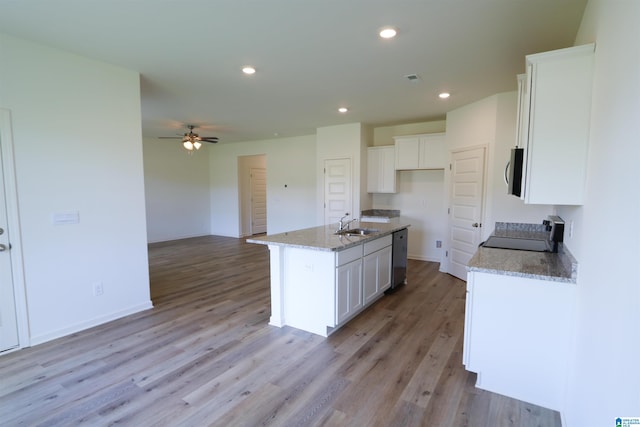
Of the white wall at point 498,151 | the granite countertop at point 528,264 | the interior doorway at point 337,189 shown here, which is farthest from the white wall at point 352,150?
the granite countertop at point 528,264

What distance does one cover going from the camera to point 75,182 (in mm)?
3064

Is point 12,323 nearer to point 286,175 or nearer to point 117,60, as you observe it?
point 117,60

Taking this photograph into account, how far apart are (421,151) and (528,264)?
12.6 feet

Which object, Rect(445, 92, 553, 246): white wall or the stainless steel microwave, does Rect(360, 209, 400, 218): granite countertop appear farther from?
the stainless steel microwave

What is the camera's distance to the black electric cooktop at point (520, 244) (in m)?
2.78

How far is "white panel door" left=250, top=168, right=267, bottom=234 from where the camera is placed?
367 inches

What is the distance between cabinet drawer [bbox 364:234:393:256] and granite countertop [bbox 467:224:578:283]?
1.16 metres

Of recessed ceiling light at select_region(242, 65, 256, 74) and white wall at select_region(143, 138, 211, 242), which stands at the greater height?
recessed ceiling light at select_region(242, 65, 256, 74)

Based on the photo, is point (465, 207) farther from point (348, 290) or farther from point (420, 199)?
point (348, 290)

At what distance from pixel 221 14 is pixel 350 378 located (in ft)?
9.50

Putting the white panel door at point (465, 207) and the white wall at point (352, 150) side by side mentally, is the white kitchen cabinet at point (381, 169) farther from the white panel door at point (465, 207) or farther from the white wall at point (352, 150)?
the white panel door at point (465, 207)

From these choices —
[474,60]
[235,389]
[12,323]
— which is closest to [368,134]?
[474,60]

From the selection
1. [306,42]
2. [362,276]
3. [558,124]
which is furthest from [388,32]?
[362,276]

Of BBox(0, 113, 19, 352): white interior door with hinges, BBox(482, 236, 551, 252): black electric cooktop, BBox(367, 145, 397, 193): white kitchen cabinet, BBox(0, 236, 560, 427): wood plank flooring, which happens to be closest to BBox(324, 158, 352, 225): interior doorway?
BBox(367, 145, 397, 193): white kitchen cabinet
